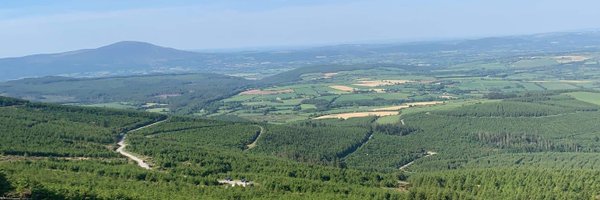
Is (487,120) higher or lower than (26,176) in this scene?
lower

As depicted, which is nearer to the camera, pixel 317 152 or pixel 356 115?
pixel 317 152

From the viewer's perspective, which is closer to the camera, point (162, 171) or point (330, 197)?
point (330, 197)

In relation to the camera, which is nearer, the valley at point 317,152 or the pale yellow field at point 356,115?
the valley at point 317,152

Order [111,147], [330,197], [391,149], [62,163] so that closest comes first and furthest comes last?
[330,197] < [62,163] < [111,147] < [391,149]

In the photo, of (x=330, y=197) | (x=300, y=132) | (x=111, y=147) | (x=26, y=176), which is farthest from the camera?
(x=300, y=132)

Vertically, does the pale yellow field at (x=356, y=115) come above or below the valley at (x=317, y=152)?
below

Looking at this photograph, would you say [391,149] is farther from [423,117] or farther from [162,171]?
[162,171]

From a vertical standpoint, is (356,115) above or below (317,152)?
below

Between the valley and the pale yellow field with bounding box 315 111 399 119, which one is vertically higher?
the valley

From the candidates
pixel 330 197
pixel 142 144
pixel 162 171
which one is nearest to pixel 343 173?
pixel 330 197

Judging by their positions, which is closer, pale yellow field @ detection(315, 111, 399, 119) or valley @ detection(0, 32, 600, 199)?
valley @ detection(0, 32, 600, 199)
